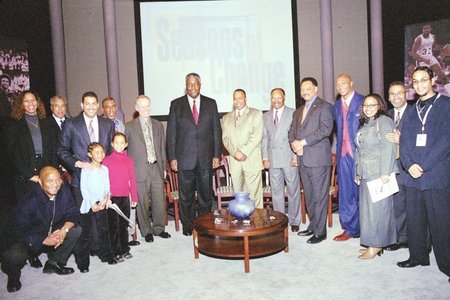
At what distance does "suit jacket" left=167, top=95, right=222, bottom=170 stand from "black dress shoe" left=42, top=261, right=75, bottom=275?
64.5 inches

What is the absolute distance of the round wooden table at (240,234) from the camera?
363 centimetres

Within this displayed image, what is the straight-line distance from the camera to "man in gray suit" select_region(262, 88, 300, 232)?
4816mm

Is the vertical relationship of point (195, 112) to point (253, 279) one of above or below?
above

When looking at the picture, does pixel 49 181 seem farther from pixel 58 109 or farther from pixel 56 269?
pixel 58 109

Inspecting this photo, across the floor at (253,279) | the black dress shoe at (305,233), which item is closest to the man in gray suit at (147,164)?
the floor at (253,279)

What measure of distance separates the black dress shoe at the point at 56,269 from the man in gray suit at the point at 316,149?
7.60ft

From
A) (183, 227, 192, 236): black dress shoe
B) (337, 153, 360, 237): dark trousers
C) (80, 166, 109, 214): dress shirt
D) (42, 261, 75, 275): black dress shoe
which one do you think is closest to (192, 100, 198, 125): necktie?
(183, 227, 192, 236): black dress shoe

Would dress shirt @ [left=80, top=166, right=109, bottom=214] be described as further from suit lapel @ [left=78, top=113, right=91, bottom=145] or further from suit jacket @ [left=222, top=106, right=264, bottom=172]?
suit jacket @ [left=222, top=106, right=264, bottom=172]

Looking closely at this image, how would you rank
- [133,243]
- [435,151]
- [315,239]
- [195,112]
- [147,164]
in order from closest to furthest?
[435,151], [315,239], [133,243], [147,164], [195,112]

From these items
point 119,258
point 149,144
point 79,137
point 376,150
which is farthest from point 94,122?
point 376,150

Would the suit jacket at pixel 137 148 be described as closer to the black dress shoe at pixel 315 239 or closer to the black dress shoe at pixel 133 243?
the black dress shoe at pixel 133 243

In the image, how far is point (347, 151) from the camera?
4434 millimetres

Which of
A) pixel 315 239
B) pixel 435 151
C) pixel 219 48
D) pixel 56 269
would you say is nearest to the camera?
pixel 435 151

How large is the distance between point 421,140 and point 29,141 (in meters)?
3.47
